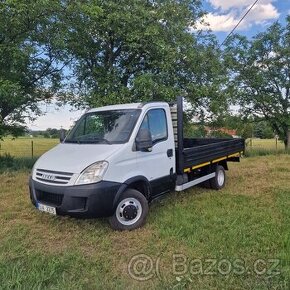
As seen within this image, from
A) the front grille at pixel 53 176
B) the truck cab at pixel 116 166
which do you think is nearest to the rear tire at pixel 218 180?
the truck cab at pixel 116 166

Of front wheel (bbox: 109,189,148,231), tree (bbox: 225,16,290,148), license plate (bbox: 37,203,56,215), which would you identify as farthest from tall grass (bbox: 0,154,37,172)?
tree (bbox: 225,16,290,148)

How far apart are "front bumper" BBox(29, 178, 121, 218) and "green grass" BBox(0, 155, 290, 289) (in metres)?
0.42

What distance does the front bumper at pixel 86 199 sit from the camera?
437 cm

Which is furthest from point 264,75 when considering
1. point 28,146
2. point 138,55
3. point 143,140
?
point 143,140

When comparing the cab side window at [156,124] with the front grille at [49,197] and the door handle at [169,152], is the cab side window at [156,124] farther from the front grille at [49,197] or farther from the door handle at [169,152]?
the front grille at [49,197]

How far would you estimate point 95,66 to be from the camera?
13.3 metres

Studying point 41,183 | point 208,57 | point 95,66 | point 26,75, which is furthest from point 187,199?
point 208,57

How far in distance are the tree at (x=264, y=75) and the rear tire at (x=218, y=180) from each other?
15.8 meters

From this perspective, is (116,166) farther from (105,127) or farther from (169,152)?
(169,152)

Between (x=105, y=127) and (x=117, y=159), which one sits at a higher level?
(x=105, y=127)

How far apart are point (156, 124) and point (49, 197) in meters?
2.22

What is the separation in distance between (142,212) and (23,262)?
1.92 metres

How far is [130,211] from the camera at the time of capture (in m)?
4.86

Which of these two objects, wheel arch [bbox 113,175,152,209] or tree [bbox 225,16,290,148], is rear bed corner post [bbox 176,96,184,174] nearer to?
wheel arch [bbox 113,175,152,209]
